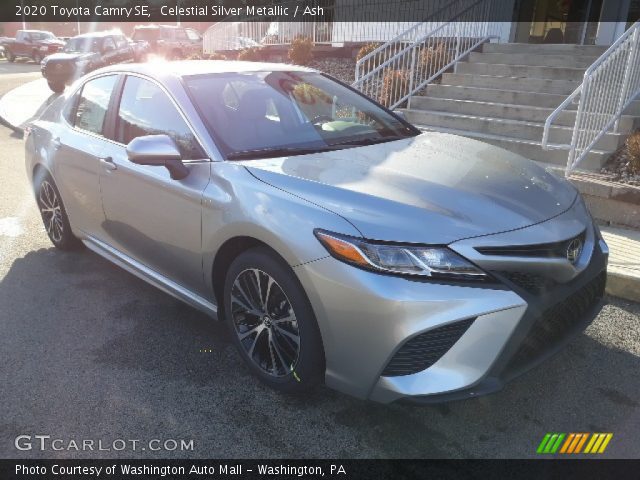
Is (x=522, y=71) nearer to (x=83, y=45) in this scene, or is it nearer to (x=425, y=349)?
(x=425, y=349)

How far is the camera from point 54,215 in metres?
4.65

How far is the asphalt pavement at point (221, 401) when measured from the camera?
8.20 feet

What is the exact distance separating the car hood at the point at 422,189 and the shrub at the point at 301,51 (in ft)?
34.0

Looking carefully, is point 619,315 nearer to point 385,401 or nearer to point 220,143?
point 385,401

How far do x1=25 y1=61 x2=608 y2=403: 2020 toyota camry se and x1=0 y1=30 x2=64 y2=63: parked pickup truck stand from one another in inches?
1101

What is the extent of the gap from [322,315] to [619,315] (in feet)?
7.85

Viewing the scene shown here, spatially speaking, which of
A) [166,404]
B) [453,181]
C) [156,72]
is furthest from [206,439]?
[156,72]

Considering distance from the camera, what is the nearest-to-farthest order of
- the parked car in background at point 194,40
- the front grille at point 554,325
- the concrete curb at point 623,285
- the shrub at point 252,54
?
the front grille at point 554,325, the concrete curb at point 623,285, the shrub at point 252,54, the parked car in background at point 194,40

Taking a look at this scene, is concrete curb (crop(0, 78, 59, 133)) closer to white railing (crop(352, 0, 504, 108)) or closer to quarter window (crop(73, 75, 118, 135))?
white railing (crop(352, 0, 504, 108))

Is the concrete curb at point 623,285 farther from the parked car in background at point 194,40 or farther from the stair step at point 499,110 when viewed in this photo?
the parked car in background at point 194,40

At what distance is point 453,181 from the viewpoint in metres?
2.74

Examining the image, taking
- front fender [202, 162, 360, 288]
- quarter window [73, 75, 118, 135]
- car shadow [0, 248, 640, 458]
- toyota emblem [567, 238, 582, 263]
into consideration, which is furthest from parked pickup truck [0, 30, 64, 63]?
toyota emblem [567, 238, 582, 263]

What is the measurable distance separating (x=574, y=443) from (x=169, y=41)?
24.1 m

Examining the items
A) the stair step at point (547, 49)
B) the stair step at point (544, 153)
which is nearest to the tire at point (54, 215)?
the stair step at point (544, 153)
